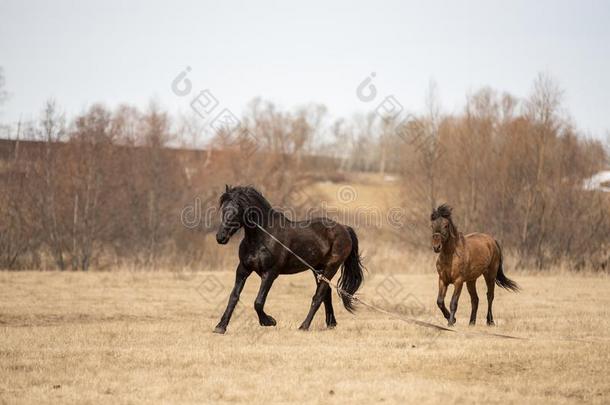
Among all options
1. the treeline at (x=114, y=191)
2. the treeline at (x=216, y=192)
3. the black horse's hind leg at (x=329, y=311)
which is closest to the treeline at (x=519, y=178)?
the treeline at (x=216, y=192)

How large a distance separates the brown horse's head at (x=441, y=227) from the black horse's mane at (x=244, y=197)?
291 cm

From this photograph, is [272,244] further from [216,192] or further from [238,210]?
[216,192]

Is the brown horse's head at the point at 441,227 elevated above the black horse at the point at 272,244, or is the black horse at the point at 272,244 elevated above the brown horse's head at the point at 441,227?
the brown horse's head at the point at 441,227

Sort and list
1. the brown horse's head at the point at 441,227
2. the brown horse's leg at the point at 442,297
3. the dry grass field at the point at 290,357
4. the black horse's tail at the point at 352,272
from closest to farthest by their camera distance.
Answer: the dry grass field at the point at 290,357
the brown horse's head at the point at 441,227
the brown horse's leg at the point at 442,297
the black horse's tail at the point at 352,272

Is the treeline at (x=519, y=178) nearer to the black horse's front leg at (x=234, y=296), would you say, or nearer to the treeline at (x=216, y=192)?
the treeline at (x=216, y=192)

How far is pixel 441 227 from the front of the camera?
12.3 meters

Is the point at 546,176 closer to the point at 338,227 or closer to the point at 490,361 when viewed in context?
the point at 338,227

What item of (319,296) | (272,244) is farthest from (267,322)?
(272,244)

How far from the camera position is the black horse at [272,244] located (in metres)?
11.3

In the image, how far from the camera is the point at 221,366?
8797 millimetres

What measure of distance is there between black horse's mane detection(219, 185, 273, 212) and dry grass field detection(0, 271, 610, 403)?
2.00 metres

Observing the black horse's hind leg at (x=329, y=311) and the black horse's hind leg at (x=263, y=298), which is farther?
the black horse's hind leg at (x=329, y=311)

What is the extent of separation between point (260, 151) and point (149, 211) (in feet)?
39.3

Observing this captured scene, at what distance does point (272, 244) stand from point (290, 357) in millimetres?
2622
